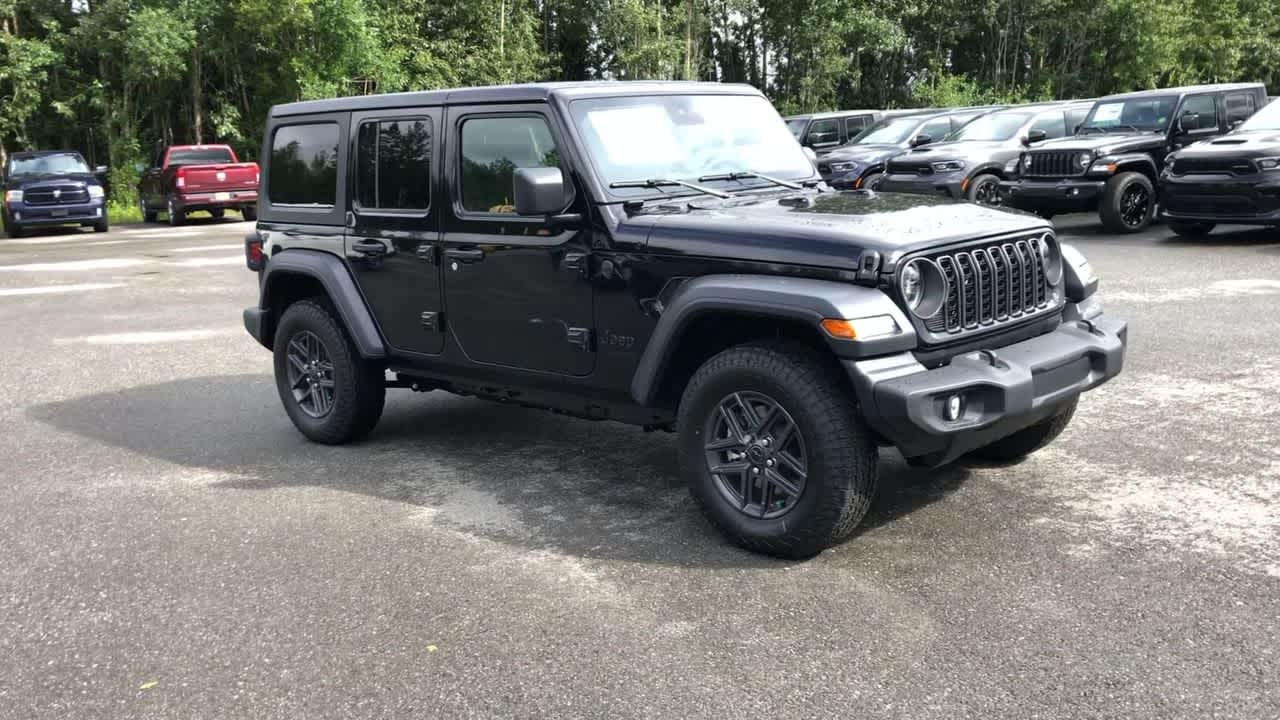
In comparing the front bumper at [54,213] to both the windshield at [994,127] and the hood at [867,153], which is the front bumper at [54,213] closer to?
the hood at [867,153]

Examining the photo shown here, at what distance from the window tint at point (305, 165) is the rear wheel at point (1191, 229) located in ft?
37.4

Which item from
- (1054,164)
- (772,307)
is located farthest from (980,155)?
(772,307)

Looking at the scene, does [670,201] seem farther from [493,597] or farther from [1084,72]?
[1084,72]

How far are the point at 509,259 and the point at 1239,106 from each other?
14549 mm

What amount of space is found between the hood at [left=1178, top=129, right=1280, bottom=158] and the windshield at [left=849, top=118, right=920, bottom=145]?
6.98 metres

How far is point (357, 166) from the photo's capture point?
20.8 ft

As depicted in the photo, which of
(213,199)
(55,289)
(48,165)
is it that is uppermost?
(48,165)

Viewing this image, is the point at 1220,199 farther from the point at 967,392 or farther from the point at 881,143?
the point at 967,392

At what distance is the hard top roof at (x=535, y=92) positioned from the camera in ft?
17.8

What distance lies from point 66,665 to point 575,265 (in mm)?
2482

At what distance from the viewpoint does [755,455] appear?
4652 millimetres

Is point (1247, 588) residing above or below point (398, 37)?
below

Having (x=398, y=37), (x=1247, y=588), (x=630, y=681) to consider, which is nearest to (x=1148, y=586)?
(x=1247, y=588)

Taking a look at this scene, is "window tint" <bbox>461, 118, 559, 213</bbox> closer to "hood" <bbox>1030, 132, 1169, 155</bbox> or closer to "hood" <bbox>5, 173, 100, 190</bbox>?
"hood" <bbox>1030, 132, 1169, 155</bbox>
